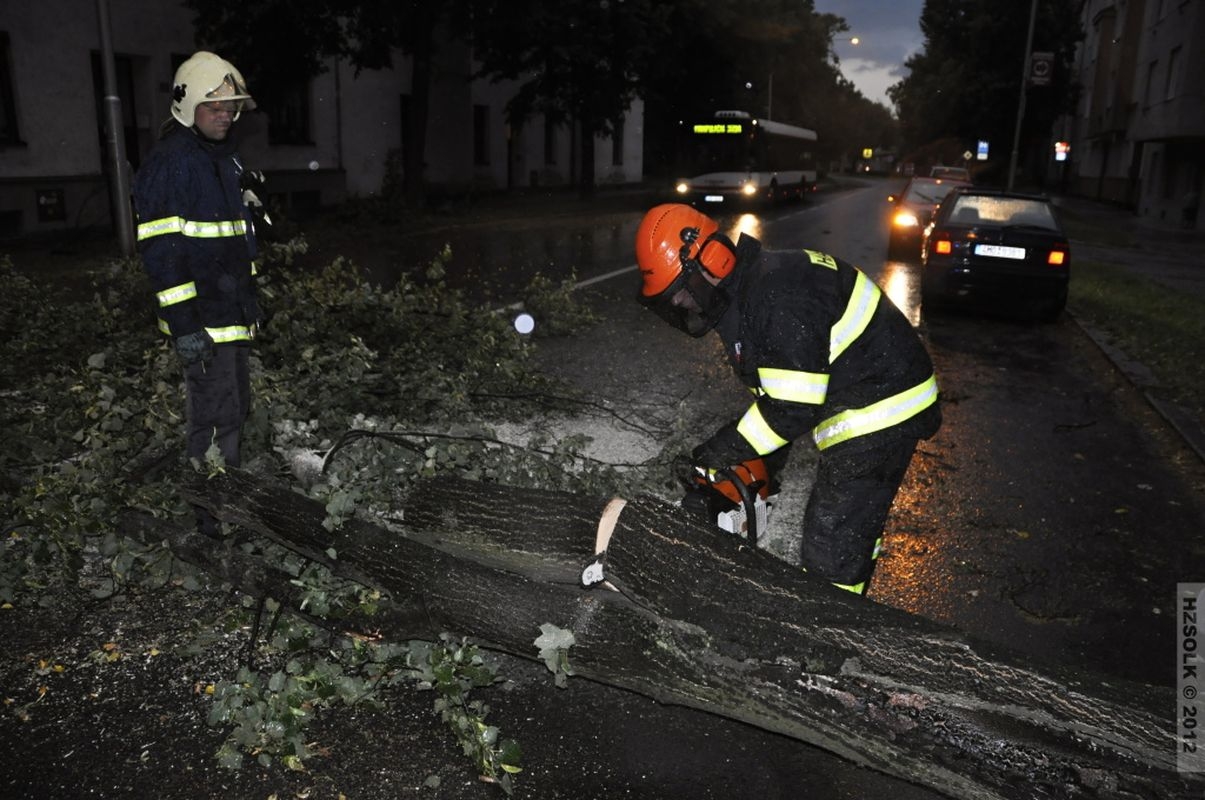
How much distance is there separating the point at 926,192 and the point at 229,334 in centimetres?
1592

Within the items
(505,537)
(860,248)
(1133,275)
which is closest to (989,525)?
(505,537)

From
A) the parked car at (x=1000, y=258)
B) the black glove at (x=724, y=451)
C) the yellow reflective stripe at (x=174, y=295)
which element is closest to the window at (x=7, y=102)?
the yellow reflective stripe at (x=174, y=295)

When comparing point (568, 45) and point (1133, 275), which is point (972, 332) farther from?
point (568, 45)

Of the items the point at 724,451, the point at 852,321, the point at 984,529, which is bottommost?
the point at 984,529

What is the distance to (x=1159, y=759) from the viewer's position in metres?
2.29

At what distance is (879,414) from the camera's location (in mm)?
3023

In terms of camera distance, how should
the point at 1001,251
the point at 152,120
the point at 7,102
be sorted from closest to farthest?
the point at 1001,251
the point at 7,102
the point at 152,120

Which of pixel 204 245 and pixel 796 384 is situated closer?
pixel 796 384

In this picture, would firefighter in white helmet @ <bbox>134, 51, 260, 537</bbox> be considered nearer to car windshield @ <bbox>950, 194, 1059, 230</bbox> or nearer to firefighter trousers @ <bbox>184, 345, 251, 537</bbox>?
firefighter trousers @ <bbox>184, 345, 251, 537</bbox>

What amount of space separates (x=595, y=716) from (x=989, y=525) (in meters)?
2.75

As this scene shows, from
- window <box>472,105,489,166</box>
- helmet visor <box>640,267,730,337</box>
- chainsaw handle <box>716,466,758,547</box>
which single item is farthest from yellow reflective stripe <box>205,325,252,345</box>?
window <box>472,105,489,166</box>

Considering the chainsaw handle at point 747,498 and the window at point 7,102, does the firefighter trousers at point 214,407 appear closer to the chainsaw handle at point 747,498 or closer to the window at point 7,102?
the chainsaw handle at point 747,498

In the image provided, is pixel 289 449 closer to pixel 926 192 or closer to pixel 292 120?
pixel 926 192

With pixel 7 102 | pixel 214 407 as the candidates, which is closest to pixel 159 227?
pixel 214 407
